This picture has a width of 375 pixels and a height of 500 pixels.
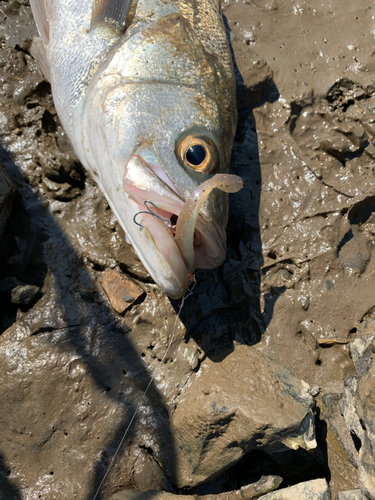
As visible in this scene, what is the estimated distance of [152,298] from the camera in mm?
2922

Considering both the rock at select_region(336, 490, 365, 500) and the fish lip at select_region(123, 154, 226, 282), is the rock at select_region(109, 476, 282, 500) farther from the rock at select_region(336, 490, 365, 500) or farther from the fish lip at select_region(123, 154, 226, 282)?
the fish lip at select_region(123, 154, 226, 282)

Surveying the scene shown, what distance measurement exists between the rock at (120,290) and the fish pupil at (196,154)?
4.12ft

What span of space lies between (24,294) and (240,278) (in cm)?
181

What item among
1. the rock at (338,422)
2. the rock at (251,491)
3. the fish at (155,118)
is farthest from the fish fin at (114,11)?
the rock at (251,491)

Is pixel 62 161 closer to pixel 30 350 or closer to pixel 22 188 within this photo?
pixel 22 188

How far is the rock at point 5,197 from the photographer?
9.00ft

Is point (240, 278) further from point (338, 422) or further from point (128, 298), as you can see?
point (338, 422)

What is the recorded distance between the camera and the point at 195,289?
2918mm

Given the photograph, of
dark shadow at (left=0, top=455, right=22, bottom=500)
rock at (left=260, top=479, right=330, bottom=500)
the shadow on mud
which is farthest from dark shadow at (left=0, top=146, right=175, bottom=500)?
rock at (left=260, top=479, right=330, bottom=500)

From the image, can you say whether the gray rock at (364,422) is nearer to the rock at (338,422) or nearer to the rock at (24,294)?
the rock at (338,422)

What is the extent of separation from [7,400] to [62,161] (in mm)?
1998

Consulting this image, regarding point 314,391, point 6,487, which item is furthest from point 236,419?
point 6,487

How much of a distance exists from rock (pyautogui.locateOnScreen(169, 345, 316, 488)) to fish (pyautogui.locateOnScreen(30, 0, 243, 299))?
0.91 metres

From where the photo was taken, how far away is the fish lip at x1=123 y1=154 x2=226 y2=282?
198 cm
